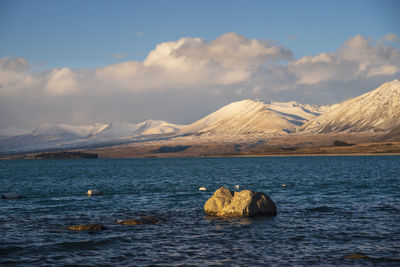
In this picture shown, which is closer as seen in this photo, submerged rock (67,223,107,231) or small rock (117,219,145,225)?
submerged rock (67,223,107,231)

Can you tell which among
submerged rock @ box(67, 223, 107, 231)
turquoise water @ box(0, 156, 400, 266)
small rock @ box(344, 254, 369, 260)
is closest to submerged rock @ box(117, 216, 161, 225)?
turquoise water @ box(0, 156, 400, 266)

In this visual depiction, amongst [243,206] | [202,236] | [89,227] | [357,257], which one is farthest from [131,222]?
[357,257]

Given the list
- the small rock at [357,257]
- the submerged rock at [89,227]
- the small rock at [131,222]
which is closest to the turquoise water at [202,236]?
the small rock at [357,257]

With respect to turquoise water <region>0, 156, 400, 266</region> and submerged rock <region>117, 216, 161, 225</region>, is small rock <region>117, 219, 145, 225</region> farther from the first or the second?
turquoise water <region>0, 156, 400, 266</region>

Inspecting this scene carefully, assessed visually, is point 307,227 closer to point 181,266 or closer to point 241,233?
point 241,233

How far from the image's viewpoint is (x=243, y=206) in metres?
37.0

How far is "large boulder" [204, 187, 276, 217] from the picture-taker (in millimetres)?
36969

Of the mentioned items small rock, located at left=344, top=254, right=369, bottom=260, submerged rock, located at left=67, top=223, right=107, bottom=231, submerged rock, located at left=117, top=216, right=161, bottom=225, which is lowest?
small rock, located at left=344, top=254, right=369, bottom=260

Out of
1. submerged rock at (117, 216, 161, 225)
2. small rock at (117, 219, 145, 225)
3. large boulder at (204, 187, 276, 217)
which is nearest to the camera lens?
small rock at (117, 219, 145, 225)

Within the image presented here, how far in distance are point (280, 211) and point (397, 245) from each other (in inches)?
598

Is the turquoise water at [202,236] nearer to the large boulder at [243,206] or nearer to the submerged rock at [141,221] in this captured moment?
the submerged rock at [141,221]

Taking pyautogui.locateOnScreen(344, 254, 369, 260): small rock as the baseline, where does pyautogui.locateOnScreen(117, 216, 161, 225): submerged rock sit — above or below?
above

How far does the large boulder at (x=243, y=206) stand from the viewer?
3697cm

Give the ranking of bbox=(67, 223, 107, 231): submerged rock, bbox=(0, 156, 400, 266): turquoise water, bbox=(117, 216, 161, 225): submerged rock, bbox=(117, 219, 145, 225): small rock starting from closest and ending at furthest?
bbox=(0, 156, 400, 266): turquoise water
bbox=(67, 223, 107, 231): submerged rock
bbox=(117, 219, 145, 225): small rock
bbox=(117, 216, 161, 225): submerged rock
